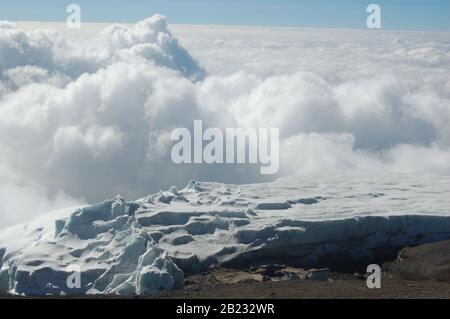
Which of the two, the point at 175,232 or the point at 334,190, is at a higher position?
the point at 334,190

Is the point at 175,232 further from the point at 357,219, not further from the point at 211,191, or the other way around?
the point at 357,219

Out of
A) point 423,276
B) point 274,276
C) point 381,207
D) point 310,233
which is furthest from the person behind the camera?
point 381,207

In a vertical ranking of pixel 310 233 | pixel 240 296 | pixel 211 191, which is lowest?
pixel 240 296

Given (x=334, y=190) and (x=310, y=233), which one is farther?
(x=334, y=190)

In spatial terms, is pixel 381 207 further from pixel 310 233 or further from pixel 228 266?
pixel 228 266

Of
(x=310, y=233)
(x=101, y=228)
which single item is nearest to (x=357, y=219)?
(x=310, y=233)

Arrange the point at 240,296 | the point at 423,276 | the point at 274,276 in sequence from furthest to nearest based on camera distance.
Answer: the point at 274,276 < the point at 423,276 < the point at 240,296
